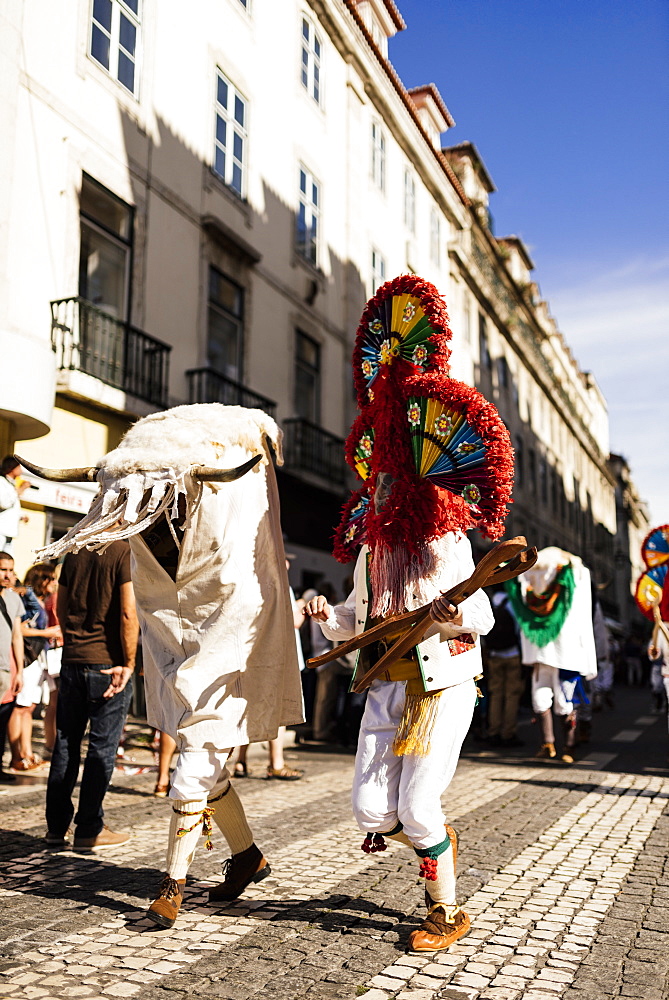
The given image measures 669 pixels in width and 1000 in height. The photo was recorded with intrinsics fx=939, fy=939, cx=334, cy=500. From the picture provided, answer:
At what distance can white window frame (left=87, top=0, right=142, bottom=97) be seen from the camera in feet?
42.2

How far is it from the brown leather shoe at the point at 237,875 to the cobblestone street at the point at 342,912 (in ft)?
0.21

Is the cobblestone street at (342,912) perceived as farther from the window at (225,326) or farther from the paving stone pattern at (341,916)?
the window at (225,326)

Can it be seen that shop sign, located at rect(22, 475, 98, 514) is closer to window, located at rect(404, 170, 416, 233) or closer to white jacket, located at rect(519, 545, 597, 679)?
white jacket, located at rect(519, 545, 597, 679)

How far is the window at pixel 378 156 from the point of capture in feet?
76.1

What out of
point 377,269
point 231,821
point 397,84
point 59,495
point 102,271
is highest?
point 397,84

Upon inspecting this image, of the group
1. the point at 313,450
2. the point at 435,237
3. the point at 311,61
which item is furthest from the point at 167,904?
the point at 435,237

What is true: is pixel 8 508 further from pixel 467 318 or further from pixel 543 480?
pixel 543 480

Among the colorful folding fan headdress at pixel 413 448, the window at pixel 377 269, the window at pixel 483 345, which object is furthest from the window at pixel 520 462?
the colorful folding fan headdress at pixel 413 448

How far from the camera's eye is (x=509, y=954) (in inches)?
139

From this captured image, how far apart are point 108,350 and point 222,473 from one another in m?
9.74

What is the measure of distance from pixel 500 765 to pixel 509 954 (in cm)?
570

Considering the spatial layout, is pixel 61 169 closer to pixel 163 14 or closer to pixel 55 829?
pixel 163 14

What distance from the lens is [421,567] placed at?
12.7ft

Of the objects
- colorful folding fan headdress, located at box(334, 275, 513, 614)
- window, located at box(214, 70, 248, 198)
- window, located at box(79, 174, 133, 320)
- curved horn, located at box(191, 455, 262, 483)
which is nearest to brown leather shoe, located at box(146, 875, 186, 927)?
colorful folding fan headdress, located at box(334, 275, 513, 614)
